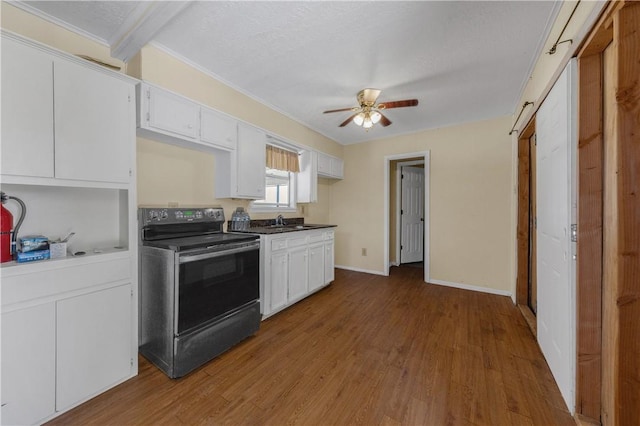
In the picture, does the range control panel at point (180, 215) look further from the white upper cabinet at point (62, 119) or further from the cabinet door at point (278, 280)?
the cabinet door at point (278, 280)

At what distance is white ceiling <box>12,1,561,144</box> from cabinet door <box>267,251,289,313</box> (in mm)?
1915

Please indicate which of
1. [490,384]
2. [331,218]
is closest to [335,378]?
[490,384]

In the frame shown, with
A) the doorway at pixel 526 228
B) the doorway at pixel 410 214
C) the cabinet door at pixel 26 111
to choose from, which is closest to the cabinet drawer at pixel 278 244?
the cabinet door at pixel 26 111

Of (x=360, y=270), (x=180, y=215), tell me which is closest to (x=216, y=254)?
(x=180, y=215)

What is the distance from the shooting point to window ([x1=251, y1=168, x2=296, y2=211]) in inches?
143

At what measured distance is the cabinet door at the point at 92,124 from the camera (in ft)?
4.82

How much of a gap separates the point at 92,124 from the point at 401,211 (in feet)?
15.5

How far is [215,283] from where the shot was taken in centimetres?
200

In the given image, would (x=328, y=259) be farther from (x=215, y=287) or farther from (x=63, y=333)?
(x=63, y=333)

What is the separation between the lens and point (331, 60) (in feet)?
7.17

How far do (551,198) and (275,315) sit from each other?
272 centimetres

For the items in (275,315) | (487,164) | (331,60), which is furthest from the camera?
(487,164)

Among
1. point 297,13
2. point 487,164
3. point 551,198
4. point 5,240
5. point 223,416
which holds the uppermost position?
point 297,13

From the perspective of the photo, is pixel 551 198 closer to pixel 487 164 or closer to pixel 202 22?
pixel 487 164
